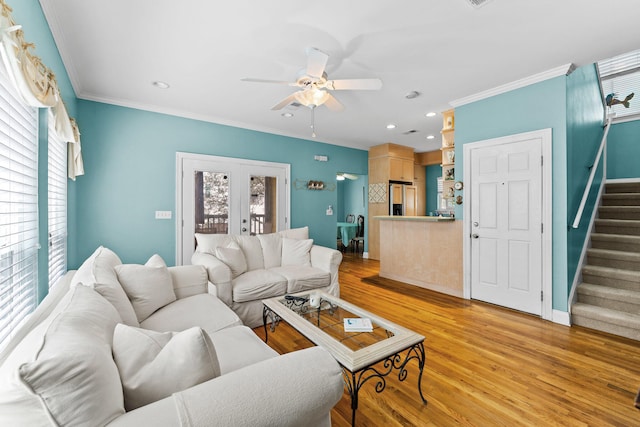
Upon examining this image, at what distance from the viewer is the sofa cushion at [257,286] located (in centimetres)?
279

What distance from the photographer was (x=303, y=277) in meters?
3.18

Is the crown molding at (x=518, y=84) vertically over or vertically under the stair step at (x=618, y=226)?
over

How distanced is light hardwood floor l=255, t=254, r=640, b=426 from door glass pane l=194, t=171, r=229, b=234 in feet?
7.49

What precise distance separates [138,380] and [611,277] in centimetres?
437

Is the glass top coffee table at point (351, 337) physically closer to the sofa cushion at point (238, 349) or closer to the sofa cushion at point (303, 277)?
the sofa cushion at point (238, 349)

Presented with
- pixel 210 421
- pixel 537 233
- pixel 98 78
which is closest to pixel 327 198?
pixel 537 233

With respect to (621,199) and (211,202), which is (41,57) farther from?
(621,199)

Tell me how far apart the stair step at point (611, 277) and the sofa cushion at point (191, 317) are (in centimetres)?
388

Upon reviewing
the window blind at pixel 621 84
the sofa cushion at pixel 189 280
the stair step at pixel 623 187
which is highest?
the window blind at pixel 621 84

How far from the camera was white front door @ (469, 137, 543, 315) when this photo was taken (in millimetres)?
3158

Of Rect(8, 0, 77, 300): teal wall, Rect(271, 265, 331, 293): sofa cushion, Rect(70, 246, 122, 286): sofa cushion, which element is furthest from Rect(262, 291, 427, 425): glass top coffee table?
Rect(8, 0, 77, 300): teal wall

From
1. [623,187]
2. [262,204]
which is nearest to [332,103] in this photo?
[262,204]

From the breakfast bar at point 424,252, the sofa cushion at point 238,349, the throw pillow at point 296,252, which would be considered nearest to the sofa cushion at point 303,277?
the throw pillow at point 296,252

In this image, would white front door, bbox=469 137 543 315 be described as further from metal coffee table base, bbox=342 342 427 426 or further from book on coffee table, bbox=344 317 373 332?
book on coffee table, bbox=344 317 373 332
